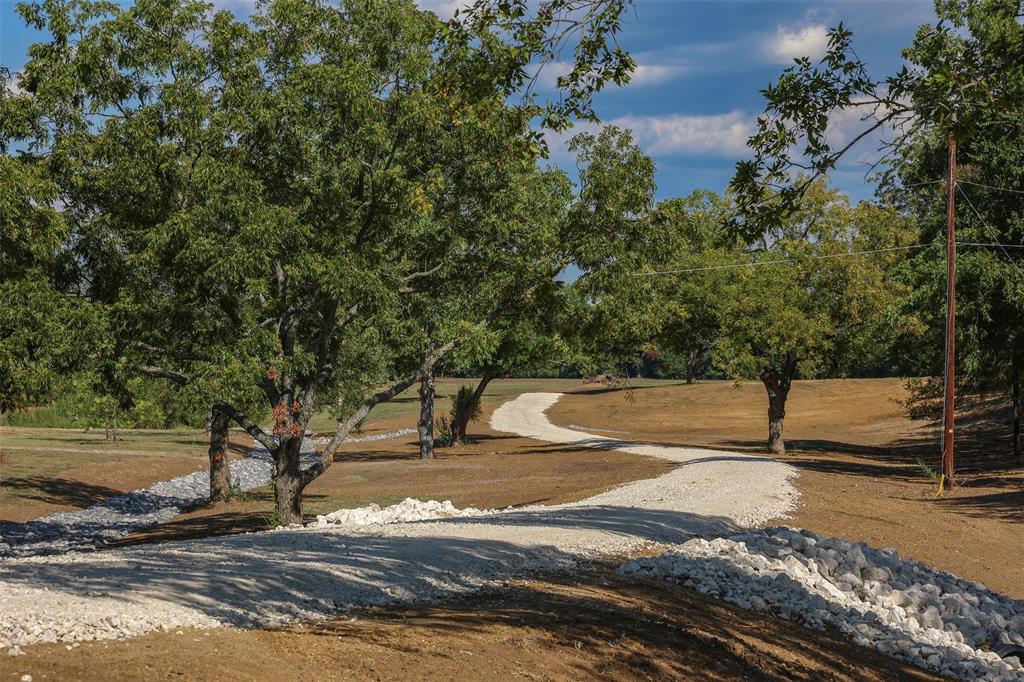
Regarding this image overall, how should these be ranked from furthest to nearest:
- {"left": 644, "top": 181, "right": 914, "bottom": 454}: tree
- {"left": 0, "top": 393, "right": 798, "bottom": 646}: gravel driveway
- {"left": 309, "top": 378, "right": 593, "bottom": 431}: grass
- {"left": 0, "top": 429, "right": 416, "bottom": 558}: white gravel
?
1. {"left": 309, "top": 378, "right": 593, "bottom": 431}: grass
2. {"left": 644, "top": 181, "right": 914, "bottom": 454}: tree
3. {"left": 0, "top": 429, "right": 416, "bottom": 558}: white gravel
4. {"left": 0, "top": 393, "right": 798, "bottom": 646}: gravel driveway

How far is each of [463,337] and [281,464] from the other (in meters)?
4.87

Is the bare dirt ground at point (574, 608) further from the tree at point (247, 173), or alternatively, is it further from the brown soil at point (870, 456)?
the tree at point (247, 173)

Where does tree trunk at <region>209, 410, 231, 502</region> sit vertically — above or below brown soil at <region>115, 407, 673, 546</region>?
above

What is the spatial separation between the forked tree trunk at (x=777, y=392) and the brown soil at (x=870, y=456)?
5.69 feet

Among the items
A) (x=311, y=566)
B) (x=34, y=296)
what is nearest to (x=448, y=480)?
(x=34, y=296)

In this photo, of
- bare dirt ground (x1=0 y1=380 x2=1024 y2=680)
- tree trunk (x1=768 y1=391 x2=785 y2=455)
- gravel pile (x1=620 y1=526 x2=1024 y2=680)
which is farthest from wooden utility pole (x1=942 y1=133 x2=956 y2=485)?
tree trunk (x1=768 y1=391 x2=785 y2=455)

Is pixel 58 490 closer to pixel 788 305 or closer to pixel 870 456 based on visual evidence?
pixel 788 305

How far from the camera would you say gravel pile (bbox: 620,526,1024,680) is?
505 inches

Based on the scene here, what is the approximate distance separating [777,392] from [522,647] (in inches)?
1385

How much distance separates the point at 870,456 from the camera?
4356 cm

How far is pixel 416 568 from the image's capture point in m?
12.3

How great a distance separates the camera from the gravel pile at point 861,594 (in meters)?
12.8

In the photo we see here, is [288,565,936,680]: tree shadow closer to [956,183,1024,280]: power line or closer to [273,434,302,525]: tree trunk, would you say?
[273,434,302,525]: tree trunk

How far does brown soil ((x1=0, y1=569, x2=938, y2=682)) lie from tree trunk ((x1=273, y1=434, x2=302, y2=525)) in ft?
34.0
